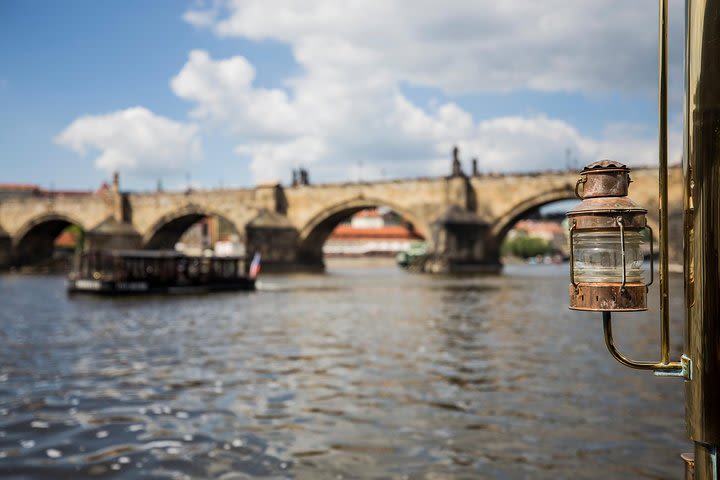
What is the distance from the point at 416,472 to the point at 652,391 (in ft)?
12.2

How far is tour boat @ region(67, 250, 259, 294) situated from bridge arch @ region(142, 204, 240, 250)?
72.9ft

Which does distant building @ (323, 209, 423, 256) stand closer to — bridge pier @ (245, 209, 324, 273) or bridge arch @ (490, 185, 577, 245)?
bridge pier @ (245, 209, 324, 273)

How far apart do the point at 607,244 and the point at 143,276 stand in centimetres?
2728

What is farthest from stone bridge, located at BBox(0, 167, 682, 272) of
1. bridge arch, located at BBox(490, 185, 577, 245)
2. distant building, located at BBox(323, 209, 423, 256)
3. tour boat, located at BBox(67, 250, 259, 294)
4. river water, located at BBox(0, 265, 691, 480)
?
distant building, located at BBox(323, 209, 423, 256)

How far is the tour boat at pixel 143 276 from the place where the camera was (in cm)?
2744

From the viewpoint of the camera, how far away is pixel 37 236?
61.5 metres

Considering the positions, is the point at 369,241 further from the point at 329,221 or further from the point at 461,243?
the point at 461,243

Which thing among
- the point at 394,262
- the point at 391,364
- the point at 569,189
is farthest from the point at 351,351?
the point at 394,262

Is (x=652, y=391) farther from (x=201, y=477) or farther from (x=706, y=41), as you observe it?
(x=706, y=41)

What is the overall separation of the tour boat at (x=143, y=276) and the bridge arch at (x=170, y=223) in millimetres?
22208

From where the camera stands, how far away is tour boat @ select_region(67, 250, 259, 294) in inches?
1080

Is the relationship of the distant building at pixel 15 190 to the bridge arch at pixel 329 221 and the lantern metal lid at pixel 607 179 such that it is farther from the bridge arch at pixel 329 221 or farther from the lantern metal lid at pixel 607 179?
the lantern metal lid at pixel 607 179

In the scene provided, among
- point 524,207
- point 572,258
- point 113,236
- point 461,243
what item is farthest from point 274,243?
point 572,258

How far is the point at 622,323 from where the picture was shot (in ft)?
48.9
